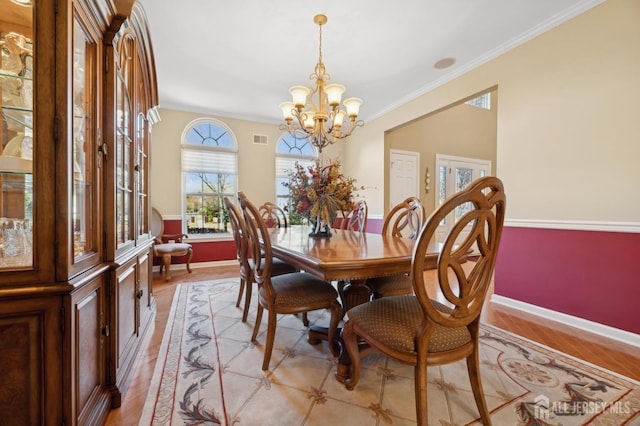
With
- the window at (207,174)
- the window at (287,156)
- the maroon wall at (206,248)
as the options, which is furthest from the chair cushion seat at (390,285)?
the window at (207,174)

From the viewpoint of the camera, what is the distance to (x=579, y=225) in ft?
7.51

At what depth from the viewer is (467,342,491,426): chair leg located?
1.16 metres

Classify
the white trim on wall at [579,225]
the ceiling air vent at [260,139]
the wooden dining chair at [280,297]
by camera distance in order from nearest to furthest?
the wooden dining chair at [280,297], the white trim on wall at [579,225], the ceiling air vent at [260,139]

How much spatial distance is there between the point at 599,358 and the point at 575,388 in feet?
1.96

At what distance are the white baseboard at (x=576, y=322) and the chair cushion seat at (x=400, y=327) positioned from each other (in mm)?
1947

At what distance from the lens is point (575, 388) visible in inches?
58.0

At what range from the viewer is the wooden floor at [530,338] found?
1371 millimetres

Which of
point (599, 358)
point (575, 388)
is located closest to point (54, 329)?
point (575, 388)

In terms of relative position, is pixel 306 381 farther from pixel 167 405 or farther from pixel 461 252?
pixel 461 252

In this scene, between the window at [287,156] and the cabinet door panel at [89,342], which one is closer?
the cabinet door panel at [89,342]

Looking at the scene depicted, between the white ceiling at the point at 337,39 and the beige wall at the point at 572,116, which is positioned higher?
the white ceiling at the point at 337,39

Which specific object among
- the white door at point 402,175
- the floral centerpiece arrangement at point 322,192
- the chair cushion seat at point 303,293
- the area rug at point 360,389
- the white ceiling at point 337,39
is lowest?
the area rug at point 360,389

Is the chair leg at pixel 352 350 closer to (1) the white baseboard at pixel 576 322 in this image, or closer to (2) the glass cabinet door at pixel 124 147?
(2) the glass cabinet door at pixel 124 147

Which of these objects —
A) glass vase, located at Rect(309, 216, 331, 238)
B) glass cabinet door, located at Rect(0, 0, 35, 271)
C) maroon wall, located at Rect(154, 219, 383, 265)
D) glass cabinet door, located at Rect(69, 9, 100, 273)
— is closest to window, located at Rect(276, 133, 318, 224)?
maroon wall, located at Rect(154, 219, 383, 265)
